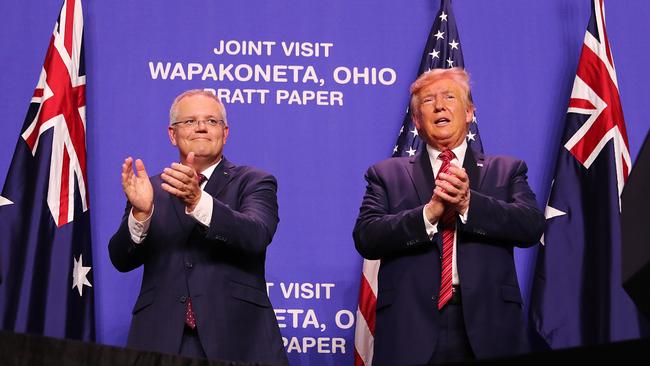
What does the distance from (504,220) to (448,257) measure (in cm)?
20

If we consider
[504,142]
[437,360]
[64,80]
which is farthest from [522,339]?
[64,80]

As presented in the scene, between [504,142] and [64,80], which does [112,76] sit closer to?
[64,80]

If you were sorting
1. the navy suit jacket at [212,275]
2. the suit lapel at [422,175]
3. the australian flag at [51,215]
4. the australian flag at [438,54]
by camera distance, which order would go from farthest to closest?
the australian flag at [438,54], the australian flag at [51,215], the suit lapel at [422,175], the navy suit jacket at [212,275]

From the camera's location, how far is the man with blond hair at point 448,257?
279cm

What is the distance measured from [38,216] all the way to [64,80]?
0.59m

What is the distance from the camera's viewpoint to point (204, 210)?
2.81 m

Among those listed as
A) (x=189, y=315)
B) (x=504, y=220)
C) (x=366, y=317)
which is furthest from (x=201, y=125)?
(x=366, y=317)

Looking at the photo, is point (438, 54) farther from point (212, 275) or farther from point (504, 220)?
point (212, 275)

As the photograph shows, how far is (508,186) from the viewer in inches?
120

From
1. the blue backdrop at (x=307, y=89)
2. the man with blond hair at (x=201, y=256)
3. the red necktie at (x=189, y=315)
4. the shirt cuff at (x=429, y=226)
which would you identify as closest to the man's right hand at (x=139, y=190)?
the man with blond hair at (x=201, y=256)

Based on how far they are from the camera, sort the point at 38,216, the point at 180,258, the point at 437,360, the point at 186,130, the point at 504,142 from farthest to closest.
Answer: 1. the point at 504,142
2. the point at 38,216
3. the point at 186,130
4. the point at 180,258
5. the point at 437,360

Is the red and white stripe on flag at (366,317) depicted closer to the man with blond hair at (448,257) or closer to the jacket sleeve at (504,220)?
the man with blond hair at (448,257)

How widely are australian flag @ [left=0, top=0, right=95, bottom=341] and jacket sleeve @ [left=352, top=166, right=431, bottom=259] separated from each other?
55.4 inches

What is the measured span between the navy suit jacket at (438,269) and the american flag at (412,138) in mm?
909
